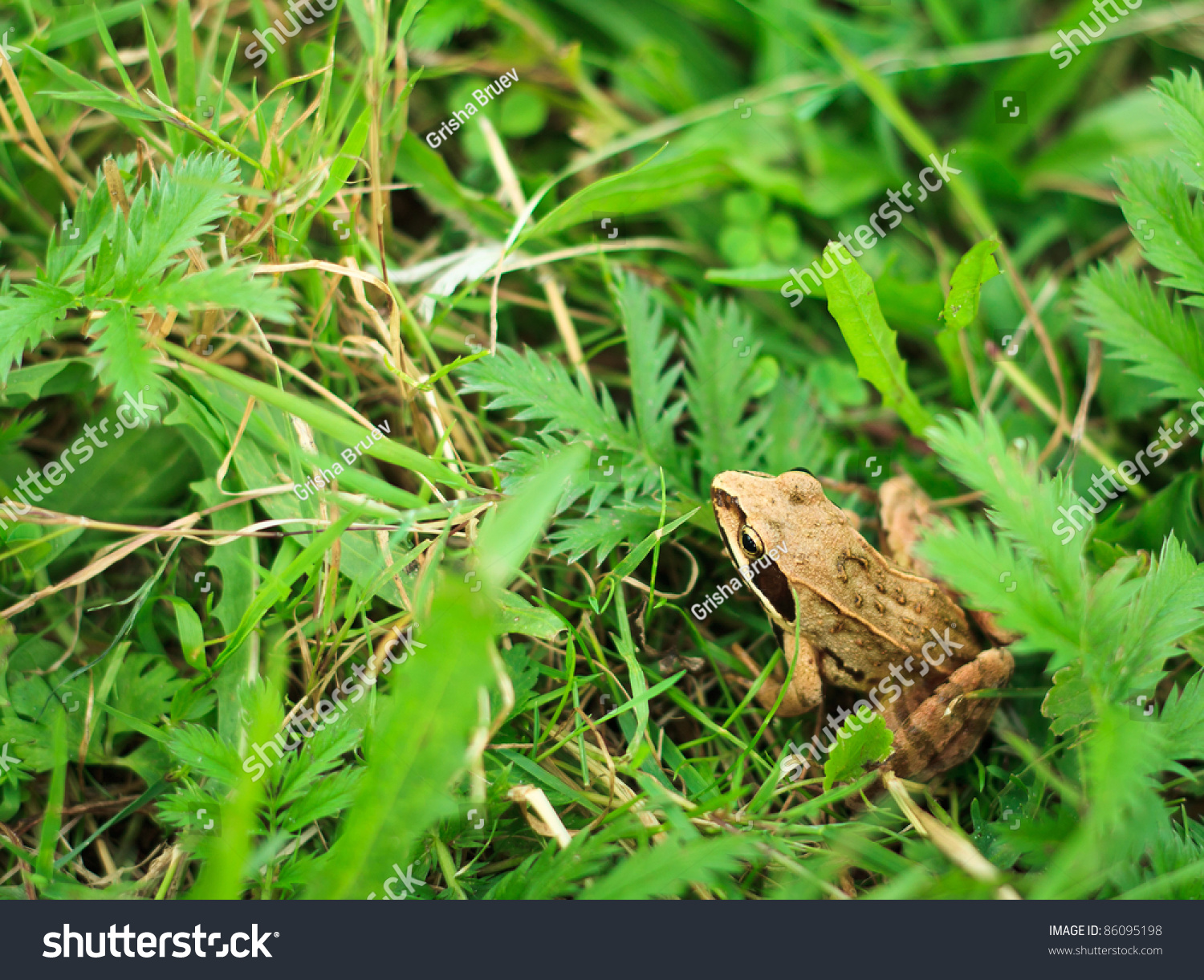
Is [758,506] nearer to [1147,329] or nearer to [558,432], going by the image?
[558,432]

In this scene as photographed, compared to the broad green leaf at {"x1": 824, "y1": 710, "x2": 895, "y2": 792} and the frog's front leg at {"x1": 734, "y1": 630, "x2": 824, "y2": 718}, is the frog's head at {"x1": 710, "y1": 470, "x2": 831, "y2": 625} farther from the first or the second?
the broad green leaf at {"x1": 824, "y1": 710, "x2": 895, "y2": 792}

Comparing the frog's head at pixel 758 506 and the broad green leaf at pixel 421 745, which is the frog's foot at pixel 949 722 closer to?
the frog's head at pixel 758 506

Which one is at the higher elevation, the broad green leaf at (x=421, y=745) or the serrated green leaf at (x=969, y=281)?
the serrated green leaf at (x=969, y=281)

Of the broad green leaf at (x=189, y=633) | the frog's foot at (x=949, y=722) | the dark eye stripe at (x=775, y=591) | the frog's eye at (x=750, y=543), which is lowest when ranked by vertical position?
the frog's foot at (x=949, y=722)
